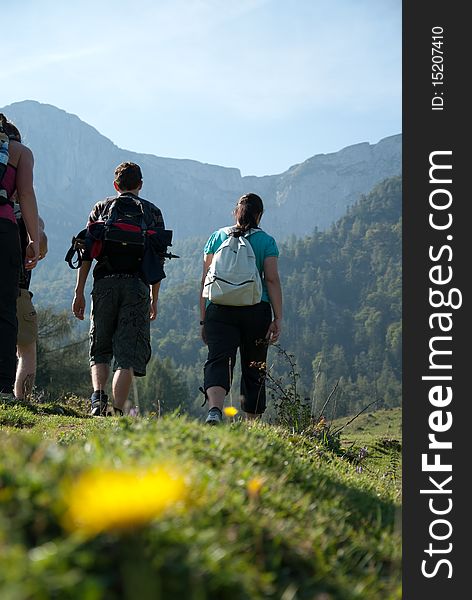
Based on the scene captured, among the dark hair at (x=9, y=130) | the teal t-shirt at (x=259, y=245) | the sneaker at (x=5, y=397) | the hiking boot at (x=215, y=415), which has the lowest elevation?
the hiking boot at (x=215, y=415)

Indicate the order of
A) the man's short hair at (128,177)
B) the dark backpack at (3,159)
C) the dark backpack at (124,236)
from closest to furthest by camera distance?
the dark backpack at (3,159) → the dark backpack at (124,236) → the man's short hair at (128,177)

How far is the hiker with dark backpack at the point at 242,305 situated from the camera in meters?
6.57

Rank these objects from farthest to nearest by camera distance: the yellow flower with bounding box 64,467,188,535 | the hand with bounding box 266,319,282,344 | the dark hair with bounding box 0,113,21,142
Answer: the hand with bounding box 266,319,282,344
the dark hair with bounding box 0,113,21,142
the yellow flower with bounding box 64,467,188,535

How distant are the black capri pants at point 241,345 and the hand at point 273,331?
2.0 inches

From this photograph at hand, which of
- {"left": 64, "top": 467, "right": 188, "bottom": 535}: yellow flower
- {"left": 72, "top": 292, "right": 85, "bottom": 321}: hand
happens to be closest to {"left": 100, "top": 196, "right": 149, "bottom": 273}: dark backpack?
{"left": 72, "top": 292, "right": 85, "bottom": 321}: hand

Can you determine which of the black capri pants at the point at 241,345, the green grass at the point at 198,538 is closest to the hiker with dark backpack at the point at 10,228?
the black capri pants at the point at 241,345

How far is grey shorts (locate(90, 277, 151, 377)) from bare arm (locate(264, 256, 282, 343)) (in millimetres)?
1334

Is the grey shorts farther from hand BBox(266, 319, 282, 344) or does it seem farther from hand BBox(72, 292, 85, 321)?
hand BBox(266, 319, 282, 344)

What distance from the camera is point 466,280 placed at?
272 cm

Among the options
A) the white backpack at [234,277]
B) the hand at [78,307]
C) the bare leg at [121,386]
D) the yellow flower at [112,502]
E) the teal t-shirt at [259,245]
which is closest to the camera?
the yellow flower at [112,502]

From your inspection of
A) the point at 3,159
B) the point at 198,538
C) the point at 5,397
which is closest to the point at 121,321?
the point at 5,397

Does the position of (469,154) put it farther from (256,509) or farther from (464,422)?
(256,509)

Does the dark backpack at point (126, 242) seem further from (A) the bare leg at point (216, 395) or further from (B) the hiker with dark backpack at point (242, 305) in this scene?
(A) the bare leg at point (216, 395)

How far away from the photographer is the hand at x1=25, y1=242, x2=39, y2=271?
21.0 ft
